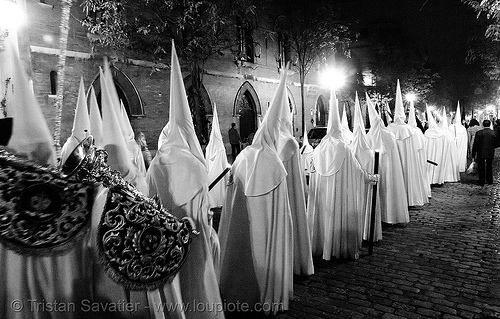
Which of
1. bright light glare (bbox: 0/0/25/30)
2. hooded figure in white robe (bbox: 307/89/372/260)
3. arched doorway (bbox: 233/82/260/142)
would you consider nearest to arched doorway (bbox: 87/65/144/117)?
arched doorway (bbox: 233/82/260/142)

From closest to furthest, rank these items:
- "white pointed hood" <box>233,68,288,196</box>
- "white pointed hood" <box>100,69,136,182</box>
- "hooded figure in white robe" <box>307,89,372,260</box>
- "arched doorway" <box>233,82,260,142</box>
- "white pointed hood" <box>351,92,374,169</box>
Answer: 1. "white pointed hood" <box>100,69,136,182</box>
2. "white pointed hood" <box>233,68,288,196</box>
3. "hooded figure in white robe" <box>307,89,372,260</box>
4. "white pointed hood" <box>351,92,374,169</box>
5. "arched doorway" <box>233,82,260,142</box>

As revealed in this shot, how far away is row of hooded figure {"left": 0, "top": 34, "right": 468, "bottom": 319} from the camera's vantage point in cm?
163

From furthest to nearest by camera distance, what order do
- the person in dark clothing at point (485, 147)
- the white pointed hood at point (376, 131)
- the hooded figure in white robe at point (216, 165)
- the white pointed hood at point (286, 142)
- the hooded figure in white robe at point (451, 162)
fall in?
the hooded figure in white robe at point (451, 162) < the person in dark clothing at point (485, 147) < the hooded figure in white robe at point (216, 165) < the white pointed hood at point (376, 131) < the white pointed hood at point (286, 142)

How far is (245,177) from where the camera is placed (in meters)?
3.78

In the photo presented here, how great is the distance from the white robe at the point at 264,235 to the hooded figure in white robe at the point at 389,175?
4088 millimetres

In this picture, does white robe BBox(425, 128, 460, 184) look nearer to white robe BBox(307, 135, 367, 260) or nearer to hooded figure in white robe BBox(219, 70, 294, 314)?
white robe BBox(307, 135, 367, 260)

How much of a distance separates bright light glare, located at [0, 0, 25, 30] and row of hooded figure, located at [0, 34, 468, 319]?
1.35 metres

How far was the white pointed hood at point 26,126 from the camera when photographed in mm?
1527

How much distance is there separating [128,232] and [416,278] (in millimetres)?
4197

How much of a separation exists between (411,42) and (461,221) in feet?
87.9

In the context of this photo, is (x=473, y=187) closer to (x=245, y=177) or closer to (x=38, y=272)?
(x=245, y=177)

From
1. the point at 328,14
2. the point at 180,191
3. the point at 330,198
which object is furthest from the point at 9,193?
the point at 328,14

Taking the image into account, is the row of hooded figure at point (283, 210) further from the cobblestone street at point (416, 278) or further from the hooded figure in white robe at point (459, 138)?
the hooded figure in white robe at point (459, 138)

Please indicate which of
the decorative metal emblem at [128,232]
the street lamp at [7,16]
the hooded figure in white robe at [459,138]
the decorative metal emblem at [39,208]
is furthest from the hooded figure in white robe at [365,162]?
→ the hooded figure in white robe at [459,138]
